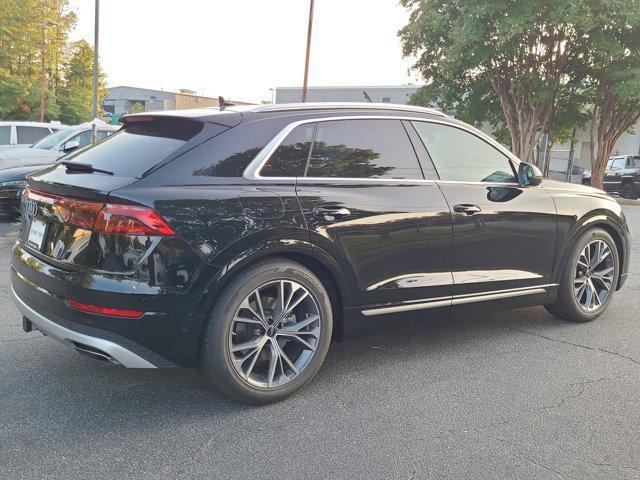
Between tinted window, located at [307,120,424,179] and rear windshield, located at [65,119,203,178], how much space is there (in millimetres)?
757

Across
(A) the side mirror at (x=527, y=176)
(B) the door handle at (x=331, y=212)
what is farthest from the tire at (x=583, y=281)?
(B) the door handle at (x=331, y=212)

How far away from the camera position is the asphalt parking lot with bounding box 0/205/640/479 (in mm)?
2723

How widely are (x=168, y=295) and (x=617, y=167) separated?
25875mm

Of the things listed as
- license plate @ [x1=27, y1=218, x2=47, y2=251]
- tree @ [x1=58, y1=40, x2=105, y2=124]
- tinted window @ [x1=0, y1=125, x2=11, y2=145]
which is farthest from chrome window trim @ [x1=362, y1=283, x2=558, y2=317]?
tree @ [x1=58, y1=40, x2=105, y2=124]

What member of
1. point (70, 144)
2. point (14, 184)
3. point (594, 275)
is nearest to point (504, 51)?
point (70, 144)

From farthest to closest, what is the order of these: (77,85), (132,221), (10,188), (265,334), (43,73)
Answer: (77,85)
(43,73)
(10,188)
(265,334)
(132,221)

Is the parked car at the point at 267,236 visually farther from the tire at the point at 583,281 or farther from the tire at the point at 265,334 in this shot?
the tire at the point at 583,281

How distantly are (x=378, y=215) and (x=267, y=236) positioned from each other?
0.78 m

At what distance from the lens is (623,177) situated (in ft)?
79.3

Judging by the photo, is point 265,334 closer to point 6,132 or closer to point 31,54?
point 6,132

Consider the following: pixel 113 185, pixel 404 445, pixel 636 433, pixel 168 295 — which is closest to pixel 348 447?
pixel 404 445

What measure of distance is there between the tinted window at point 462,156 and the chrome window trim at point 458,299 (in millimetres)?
808

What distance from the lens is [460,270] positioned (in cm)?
402

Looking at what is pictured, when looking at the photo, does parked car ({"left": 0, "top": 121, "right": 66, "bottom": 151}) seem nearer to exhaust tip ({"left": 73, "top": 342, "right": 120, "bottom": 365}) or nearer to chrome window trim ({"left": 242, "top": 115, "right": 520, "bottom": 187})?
chrome window trim ({"left": 242, "top": 115, "right": 520, "bottom": 187})
